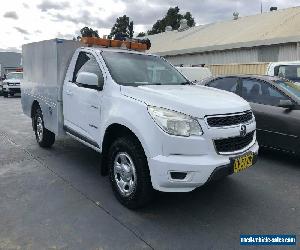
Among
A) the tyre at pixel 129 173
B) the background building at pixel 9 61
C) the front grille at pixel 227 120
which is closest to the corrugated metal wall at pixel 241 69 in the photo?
the front grille at pixel 227 120

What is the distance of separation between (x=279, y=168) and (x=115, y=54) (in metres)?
3.29

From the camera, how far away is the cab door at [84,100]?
477 cm


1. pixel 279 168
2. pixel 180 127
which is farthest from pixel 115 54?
pixel 279 168

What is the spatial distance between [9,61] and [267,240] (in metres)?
39.4

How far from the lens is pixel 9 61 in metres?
38.5

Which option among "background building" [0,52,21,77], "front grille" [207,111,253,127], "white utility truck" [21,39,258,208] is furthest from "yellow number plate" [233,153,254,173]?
"background building" [0,52,21,77]

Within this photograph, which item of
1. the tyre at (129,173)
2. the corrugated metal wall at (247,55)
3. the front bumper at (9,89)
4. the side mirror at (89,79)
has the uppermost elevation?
the corrugated metal wall at (247,55)

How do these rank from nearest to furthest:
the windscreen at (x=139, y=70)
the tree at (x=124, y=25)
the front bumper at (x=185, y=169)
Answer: the front bumper at (x=185, y=169) → the windscreen at (x=139, y=70) → the tree at (x=124, y=25)

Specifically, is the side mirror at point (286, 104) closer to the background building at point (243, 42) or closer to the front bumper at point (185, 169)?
the front bumper at point (185, 169)

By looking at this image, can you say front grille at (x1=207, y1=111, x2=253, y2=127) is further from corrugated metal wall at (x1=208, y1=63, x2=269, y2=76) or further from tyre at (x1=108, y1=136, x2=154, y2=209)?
corrugated metal wall at (x1=208, y1=63, x2=269, y2=76)

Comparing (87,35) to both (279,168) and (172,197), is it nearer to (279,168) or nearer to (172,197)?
(172,197)

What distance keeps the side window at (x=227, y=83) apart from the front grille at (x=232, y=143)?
308cm

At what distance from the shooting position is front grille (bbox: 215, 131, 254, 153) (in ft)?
12.6

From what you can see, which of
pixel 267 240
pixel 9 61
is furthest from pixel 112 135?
pixel 9 61
